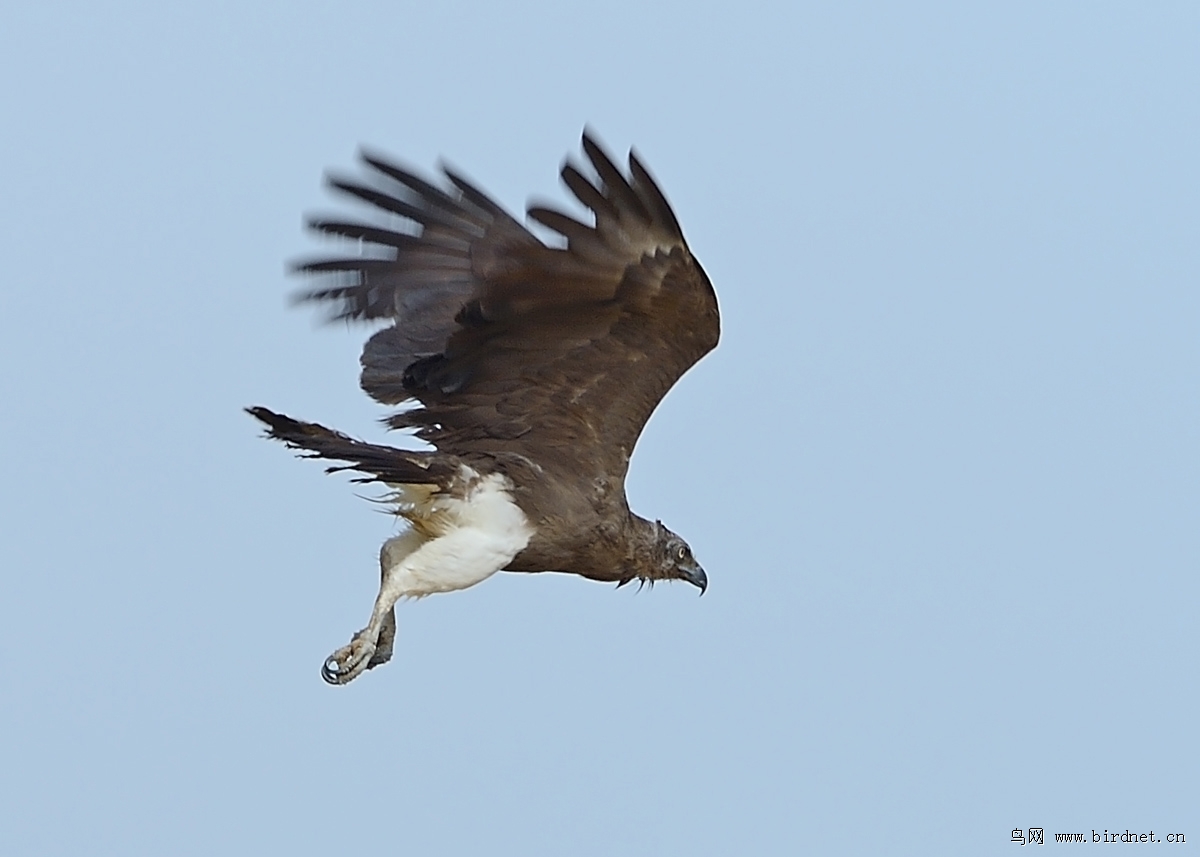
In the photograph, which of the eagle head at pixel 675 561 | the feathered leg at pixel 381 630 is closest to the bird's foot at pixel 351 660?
the feathered leg at pixel 381 630

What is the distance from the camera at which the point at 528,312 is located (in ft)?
29.0

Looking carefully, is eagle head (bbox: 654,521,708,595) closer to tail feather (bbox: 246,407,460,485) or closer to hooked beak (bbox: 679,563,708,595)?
hooked beak (bbox: 679,563,708,595)

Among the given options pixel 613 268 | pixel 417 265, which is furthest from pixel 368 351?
pixel 613 268

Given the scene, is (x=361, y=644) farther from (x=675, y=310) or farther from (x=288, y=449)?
(x=675, y=310)

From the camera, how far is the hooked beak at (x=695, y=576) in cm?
1035

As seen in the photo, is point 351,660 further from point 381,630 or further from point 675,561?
point 675,561

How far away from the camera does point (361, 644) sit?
891 cm

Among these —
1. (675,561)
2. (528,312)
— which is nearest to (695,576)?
(675,561)

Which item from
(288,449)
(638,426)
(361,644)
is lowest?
(361,644)

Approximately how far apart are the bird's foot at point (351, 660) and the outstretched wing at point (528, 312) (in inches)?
37.3

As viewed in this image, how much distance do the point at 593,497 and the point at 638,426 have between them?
0.37 metres

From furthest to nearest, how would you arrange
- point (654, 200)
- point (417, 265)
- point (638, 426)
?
1. point (417, 265)
2. point (638, 426)
3. point (654, 200)

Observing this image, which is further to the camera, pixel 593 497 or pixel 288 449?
pixel 593 497

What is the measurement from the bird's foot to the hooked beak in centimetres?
193
